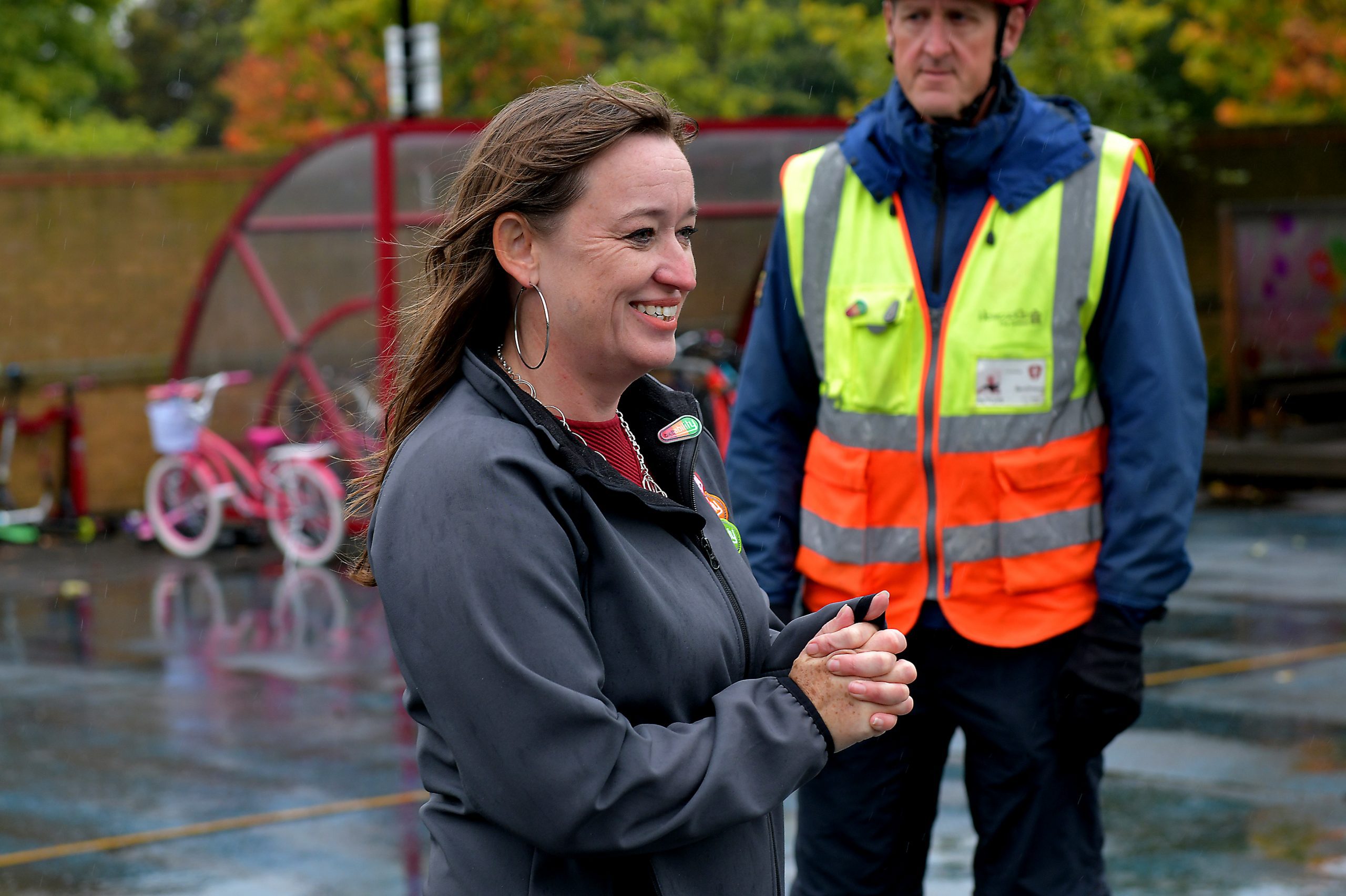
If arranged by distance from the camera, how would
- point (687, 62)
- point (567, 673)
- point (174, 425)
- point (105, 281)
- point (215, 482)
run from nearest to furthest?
1. point (567, 673)
2. point (174, 425)
3. point (215, 482)
4. point (105, 281)
5. point (687, 62)

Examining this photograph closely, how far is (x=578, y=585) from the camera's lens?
6.63 ft

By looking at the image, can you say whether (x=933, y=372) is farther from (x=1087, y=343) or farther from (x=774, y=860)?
(x=774, y=860)

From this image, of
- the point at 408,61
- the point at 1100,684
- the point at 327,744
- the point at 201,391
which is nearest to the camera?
the point at 1100,684

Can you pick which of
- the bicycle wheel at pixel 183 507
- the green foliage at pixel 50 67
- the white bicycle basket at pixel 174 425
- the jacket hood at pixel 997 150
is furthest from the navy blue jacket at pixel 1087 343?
the green foliage at pixel 50 67

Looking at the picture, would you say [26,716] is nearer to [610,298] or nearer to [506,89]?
[610,298]

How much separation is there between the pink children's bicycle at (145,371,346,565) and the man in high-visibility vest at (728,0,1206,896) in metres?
8.10

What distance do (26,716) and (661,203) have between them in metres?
5.76

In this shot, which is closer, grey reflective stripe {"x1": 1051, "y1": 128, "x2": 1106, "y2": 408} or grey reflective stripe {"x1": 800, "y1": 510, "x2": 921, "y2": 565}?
grey reflective stripe {"x1": 1051, "y1": 128, "x2": 1106, "y2": 408}

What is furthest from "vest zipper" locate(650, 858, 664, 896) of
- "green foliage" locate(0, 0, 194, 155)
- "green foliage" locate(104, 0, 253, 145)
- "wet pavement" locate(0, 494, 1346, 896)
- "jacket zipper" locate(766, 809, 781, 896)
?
"green foliage" locate(104, 0, 253, 145)

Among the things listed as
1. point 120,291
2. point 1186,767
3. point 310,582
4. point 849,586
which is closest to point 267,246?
point 120,291

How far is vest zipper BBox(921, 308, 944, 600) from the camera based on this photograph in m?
3.31

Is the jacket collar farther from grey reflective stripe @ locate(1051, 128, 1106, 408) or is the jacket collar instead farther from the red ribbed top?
grey reflective stripe @ locate(1051, 128, 1106, 408)

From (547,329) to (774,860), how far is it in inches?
31.1

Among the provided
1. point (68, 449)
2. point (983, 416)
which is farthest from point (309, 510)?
point (983, 416)
